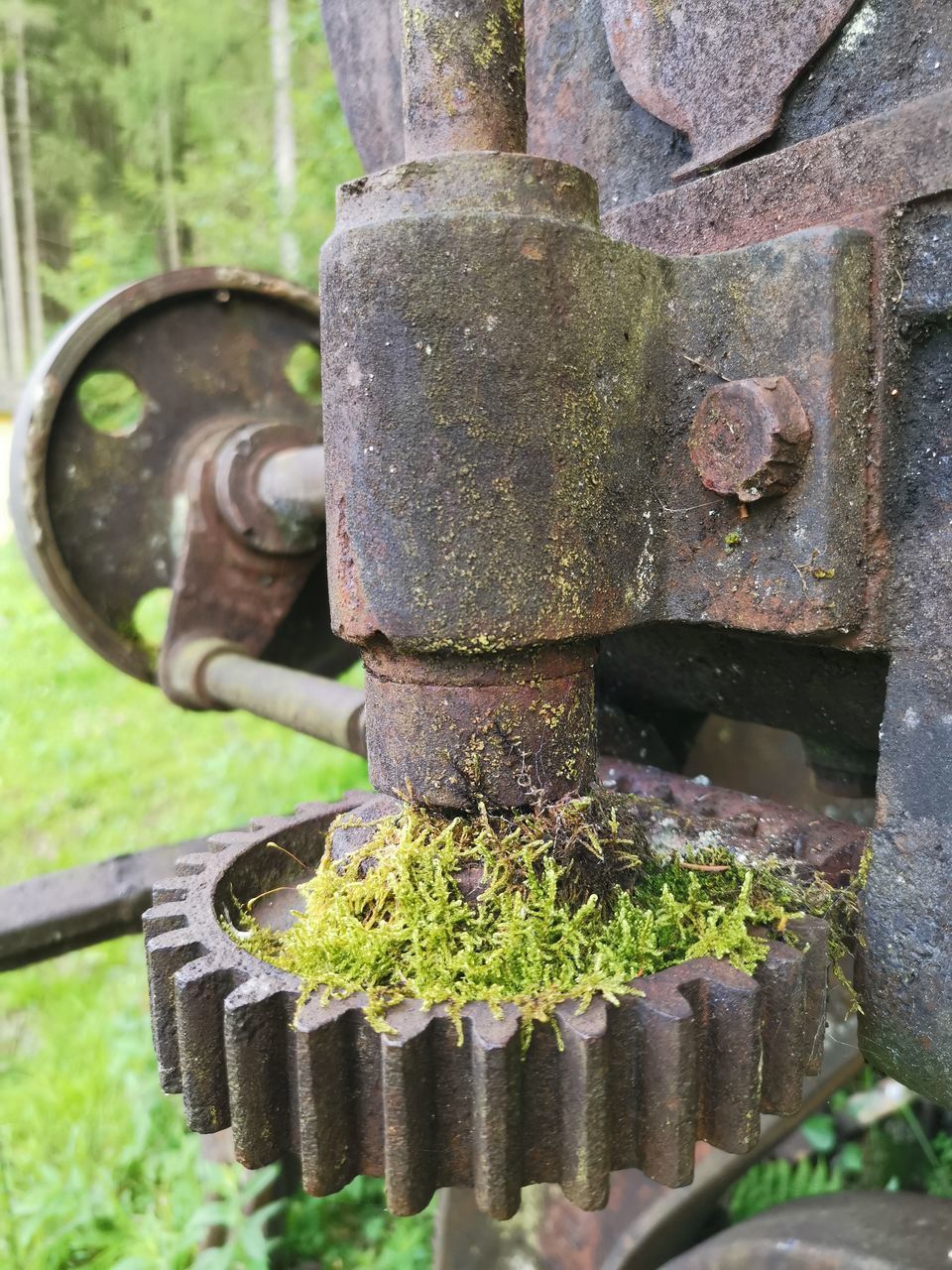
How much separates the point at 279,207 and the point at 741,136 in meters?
7.62

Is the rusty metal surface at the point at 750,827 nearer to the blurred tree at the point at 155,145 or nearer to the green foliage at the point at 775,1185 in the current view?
the green foliage at the point at 775,1185

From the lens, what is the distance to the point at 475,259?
85 centimetres

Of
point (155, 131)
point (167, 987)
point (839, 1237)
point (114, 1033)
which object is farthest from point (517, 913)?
point (155, 131)

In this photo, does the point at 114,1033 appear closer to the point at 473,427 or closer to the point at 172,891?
the point at 172,891

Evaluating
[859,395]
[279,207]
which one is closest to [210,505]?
[859,395]

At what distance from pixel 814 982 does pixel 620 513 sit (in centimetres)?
51

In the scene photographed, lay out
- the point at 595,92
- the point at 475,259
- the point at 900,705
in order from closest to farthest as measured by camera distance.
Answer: the point at 475,259, the point at 900,705, the point at 595,92

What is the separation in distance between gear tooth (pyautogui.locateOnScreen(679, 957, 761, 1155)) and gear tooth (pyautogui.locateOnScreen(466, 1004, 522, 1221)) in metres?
0.17

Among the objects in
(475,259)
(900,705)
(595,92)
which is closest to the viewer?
(475,259)

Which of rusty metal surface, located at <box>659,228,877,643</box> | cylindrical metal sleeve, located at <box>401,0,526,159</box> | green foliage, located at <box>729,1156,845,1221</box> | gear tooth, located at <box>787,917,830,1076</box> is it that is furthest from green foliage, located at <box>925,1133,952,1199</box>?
cylindrical metal sleeve, located at <box>401,0,526,159</box>

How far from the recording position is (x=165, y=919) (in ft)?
3.35

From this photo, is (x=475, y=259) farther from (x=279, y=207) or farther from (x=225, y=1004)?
(x=279, y=207)

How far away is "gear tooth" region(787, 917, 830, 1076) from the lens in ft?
2.97


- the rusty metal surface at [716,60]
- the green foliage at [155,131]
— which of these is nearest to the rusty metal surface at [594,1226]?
the rusty metal surface at [716,60]
